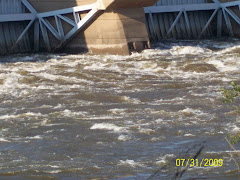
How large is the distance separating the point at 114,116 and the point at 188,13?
2088 cm

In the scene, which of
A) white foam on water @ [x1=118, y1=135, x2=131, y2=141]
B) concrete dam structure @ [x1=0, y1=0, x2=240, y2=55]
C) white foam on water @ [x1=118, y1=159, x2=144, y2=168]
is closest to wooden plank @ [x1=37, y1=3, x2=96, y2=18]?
concrete dam structure @ [x1=0, y1=0, x2=240, y2=55]

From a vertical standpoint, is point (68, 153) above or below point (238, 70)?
above

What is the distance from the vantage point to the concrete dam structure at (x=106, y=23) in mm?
28375

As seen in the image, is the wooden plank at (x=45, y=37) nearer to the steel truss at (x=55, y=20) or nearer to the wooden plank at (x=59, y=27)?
the steel truss at (x=55, y=20)

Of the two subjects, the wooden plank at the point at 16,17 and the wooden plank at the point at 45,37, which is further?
the wooden plank at the point at 45,37

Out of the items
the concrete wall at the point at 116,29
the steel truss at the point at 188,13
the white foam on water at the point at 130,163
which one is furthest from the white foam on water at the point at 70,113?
the steel truss at the point at 188,13

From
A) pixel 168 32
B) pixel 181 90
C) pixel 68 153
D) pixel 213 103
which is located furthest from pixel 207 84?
pixel 168 32

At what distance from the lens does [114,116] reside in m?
15.5

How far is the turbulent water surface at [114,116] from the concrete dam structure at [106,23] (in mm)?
1962

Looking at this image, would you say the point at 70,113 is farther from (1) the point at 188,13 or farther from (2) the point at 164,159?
(1) the point at 188,13

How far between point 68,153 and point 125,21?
1684 cm

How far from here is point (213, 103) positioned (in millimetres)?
16766

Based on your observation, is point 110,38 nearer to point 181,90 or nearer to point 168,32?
point 168,32
